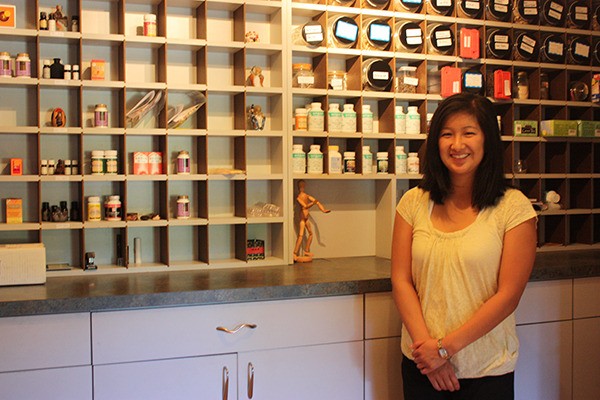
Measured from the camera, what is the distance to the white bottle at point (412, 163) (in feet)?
10.1

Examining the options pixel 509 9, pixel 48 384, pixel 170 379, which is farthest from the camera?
pixel 509 9

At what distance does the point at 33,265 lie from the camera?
7.77ft

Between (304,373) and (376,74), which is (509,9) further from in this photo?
(304,373)

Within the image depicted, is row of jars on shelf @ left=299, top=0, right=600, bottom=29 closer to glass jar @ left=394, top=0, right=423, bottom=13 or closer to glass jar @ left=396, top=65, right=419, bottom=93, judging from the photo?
glass jar @ left=394, top=0, right=423, bottom=13

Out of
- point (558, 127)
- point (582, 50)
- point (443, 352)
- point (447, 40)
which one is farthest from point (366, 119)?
point (443, 352)

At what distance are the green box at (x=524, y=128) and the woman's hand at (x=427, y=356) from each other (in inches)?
60.5

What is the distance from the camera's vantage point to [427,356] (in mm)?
2000

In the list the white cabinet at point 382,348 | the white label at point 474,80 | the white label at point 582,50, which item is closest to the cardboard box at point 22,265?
the white cabinet at point 382,348

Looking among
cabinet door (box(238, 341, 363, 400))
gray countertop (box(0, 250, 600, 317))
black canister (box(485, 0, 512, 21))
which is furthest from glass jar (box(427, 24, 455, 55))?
cabinet door (box(238, 341, 363, 400))

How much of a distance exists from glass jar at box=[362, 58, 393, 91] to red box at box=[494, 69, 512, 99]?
1.69ft

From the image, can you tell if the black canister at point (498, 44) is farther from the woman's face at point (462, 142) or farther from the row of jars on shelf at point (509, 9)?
the woman's face at point (462, 142)

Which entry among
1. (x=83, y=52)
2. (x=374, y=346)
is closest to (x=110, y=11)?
(x=83, y=52)

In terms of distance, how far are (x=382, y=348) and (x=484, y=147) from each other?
0.86 m

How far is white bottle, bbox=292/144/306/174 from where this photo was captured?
2.89 meters
